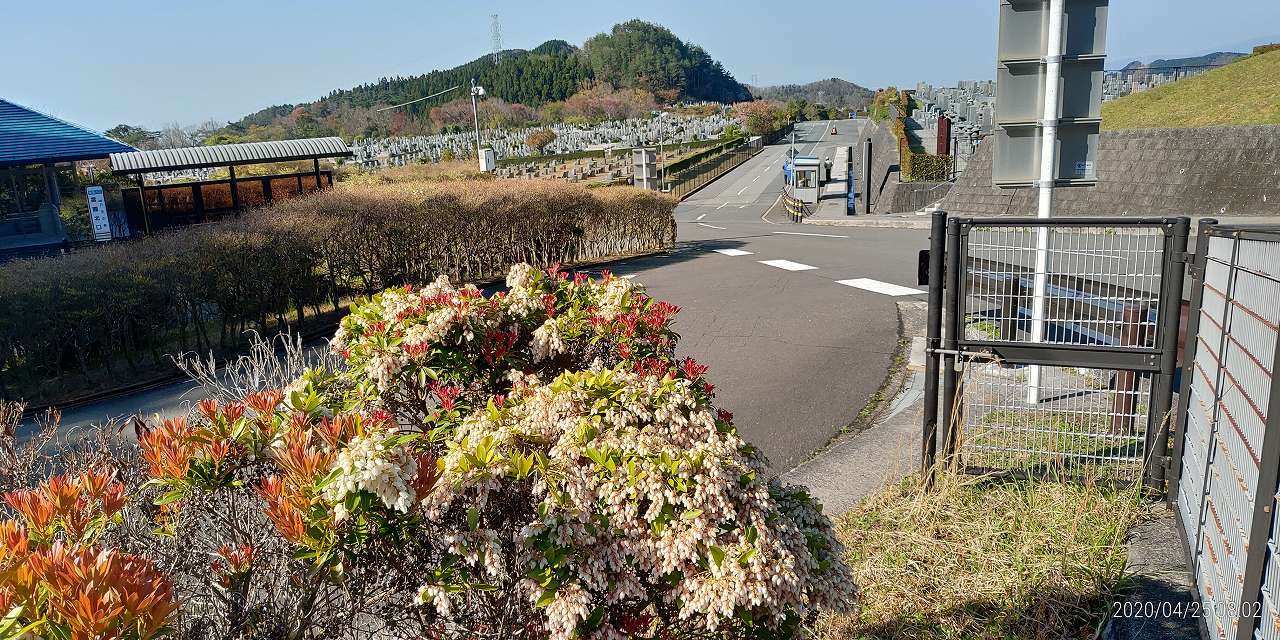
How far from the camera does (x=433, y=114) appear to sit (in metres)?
93.6

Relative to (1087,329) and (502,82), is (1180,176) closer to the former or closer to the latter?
(1087,329)

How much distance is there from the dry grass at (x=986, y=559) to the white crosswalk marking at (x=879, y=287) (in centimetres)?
779

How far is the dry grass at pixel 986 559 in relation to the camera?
3.50 metres

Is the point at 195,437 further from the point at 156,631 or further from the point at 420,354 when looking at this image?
the point at 420,354

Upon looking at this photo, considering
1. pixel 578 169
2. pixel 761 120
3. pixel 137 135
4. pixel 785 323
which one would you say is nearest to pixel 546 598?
pixel 785 323

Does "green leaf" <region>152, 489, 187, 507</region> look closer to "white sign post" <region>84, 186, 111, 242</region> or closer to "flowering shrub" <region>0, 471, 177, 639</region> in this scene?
"flowering shrub" <region>0, 471, 177, 639</region>

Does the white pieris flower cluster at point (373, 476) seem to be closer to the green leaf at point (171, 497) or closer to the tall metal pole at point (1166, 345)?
the green leaf at point (171, 497)

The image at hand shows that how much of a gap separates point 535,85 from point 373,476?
431ft

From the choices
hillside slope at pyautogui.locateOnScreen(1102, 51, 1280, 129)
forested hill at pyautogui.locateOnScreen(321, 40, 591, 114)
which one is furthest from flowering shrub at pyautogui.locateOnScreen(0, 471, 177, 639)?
forested hill at pyautogui.locateOnScreen(321, 40, 591, 114)

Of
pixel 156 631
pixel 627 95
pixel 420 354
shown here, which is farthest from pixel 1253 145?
pixel 627 95

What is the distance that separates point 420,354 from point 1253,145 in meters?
23.5

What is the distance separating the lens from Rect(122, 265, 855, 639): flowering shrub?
6.79 feet

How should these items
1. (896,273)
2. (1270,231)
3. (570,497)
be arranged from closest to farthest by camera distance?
(570,497) < (1270,231) < (896,273)

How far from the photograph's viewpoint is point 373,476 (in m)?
1.89
